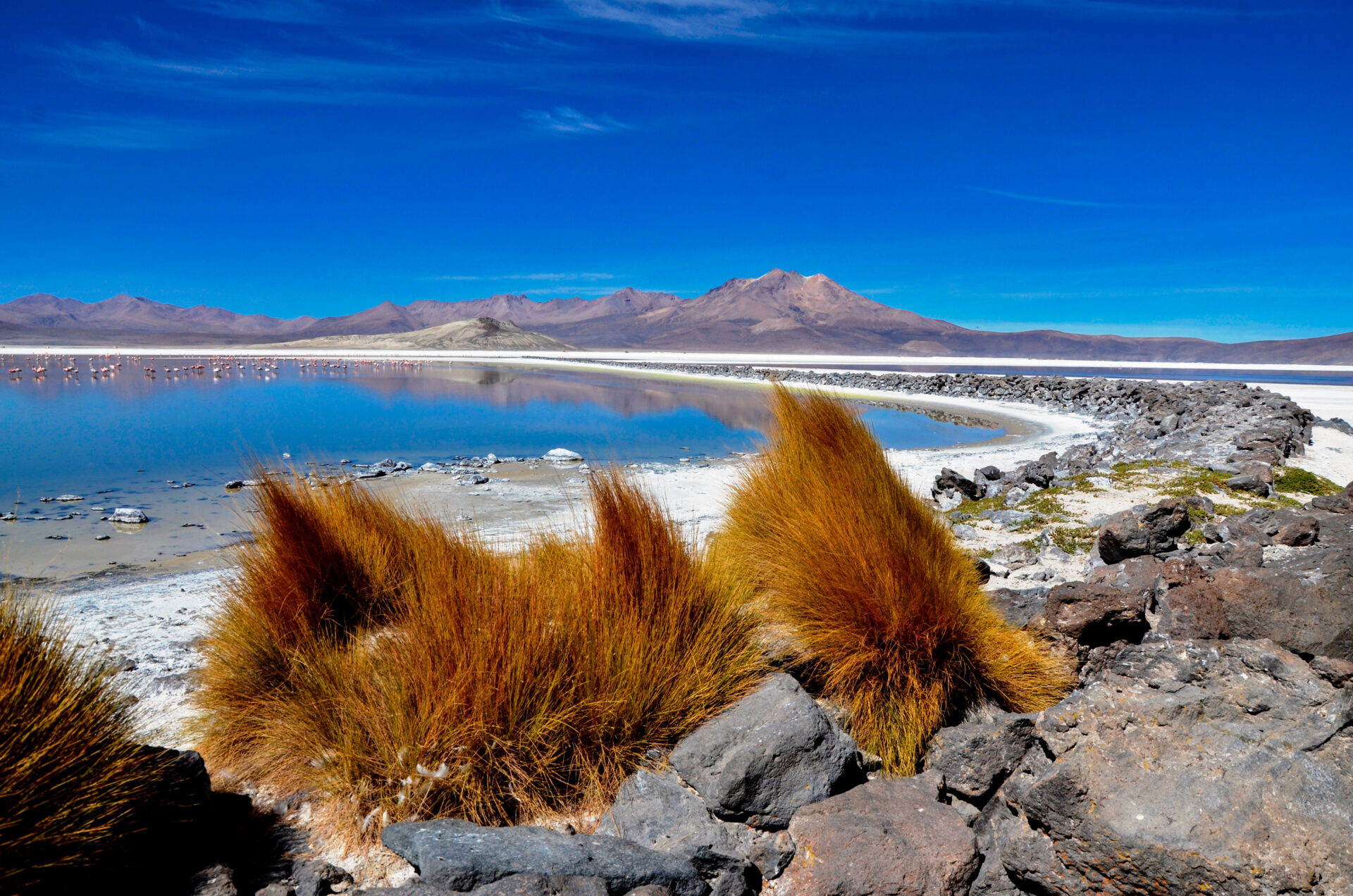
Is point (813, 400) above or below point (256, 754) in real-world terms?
above

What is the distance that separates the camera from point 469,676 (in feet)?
8.58

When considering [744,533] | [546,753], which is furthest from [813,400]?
[546,753]

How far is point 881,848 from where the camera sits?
96.4 inches

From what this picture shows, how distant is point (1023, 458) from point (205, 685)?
12.6 meters

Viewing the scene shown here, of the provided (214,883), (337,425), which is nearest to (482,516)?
(214,883)

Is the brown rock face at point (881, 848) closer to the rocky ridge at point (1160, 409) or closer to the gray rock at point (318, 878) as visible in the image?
the gray rock at point (318, 878)

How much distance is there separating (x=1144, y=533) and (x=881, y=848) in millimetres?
3167

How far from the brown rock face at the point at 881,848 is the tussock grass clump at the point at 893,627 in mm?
365

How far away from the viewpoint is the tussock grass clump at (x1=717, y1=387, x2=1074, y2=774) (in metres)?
3.03

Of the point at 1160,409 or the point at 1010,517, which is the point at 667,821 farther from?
the point at 1160,409

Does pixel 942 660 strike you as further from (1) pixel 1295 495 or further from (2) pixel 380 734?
(1) pixel 1295 495

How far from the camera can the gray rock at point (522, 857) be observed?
2.27 m

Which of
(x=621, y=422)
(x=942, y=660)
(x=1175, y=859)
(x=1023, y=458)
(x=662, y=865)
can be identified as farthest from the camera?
(x=621, y=422)

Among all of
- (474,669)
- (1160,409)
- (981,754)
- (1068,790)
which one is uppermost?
(1160,409)
